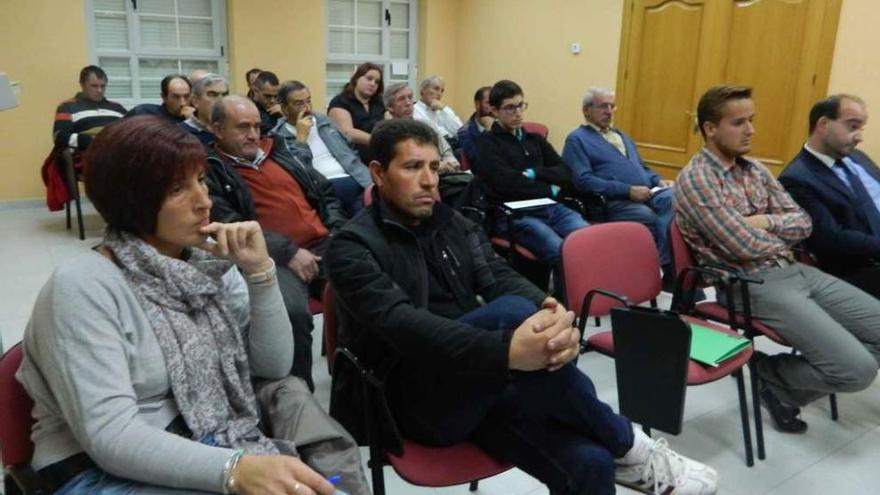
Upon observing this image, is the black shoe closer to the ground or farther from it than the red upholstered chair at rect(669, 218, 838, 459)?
closer to the ground

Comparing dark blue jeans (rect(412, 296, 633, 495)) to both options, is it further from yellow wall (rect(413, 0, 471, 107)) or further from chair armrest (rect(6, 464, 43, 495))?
yellow wall (rect(413, 0, 471, 107))

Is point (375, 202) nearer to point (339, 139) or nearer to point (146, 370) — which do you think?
point (146, 370)

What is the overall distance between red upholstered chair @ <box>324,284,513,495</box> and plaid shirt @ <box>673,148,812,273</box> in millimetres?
1347

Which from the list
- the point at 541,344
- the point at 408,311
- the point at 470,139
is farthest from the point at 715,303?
the point at 470,139

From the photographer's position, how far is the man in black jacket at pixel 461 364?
1.37 m

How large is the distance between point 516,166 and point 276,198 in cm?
151

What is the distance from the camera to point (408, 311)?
4.71 feet

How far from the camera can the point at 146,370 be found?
1.14 meters

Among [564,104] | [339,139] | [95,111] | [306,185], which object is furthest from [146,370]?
[564,104]

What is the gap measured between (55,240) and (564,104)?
15.0 feet

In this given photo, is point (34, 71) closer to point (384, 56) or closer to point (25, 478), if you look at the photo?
point (384, 56)

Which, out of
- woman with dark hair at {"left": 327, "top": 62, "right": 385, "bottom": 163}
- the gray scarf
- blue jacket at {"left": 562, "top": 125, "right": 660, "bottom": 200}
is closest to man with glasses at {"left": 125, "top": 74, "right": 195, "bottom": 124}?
woman with dark hair at {"left": 327, "top": 62, "right": 385, "bottom": 163}

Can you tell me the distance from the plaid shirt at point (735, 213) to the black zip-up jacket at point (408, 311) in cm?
92

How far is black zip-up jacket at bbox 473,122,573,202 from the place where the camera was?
11.4ft
